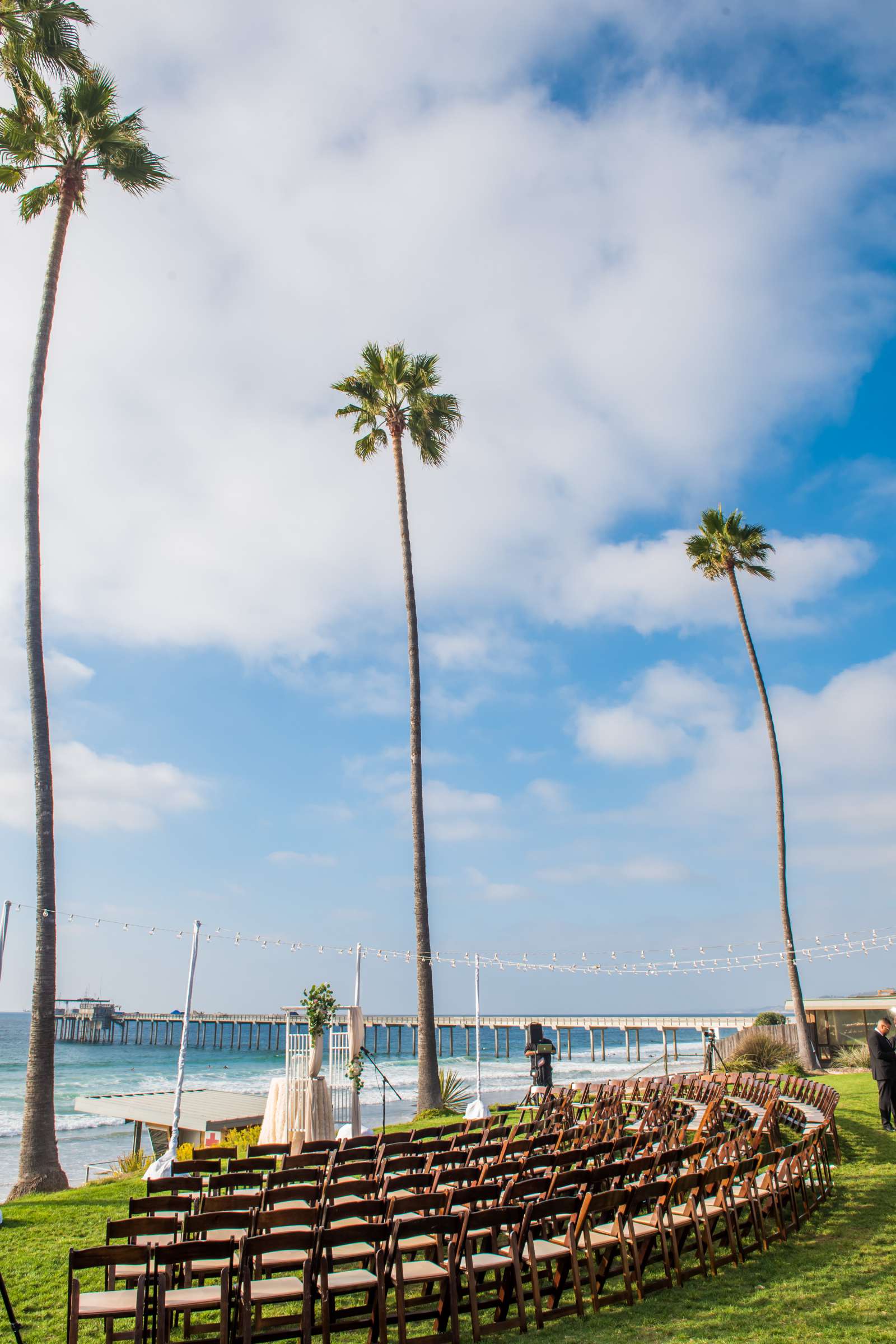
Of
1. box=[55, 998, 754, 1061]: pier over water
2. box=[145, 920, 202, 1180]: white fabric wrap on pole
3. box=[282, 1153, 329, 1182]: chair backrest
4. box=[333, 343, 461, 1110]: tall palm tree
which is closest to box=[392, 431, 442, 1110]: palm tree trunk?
box=[333, 343, 461, 1110]: tall palm tree

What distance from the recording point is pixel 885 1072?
10.8 metres

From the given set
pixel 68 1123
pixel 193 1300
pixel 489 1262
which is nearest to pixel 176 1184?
pixel 193 1300

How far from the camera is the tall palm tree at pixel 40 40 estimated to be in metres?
12.9

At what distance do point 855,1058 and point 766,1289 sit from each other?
1794 centimetres

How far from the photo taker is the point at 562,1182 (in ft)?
18.8

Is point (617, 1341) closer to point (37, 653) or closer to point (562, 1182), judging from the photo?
point (562, 1182)

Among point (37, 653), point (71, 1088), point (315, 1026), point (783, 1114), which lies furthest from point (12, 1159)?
point (71, 1088)

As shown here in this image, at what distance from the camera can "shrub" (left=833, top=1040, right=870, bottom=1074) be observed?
67.1 feet

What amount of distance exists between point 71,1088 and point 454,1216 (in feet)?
162

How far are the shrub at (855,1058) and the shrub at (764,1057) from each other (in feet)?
4.41

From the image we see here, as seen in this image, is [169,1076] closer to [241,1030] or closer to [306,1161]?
[241,1030]

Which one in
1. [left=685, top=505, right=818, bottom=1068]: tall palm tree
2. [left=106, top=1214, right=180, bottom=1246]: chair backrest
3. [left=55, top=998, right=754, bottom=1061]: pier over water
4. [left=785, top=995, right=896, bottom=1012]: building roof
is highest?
[left=685, top=505, right=818, bottom=1068]: tall palm tree

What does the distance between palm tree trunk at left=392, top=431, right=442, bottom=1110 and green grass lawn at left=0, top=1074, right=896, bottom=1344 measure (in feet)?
28.1

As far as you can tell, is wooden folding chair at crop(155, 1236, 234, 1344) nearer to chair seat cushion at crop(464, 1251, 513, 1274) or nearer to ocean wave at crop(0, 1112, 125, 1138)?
chair seat cushion at crop(464, 1251, 513, 1274)
